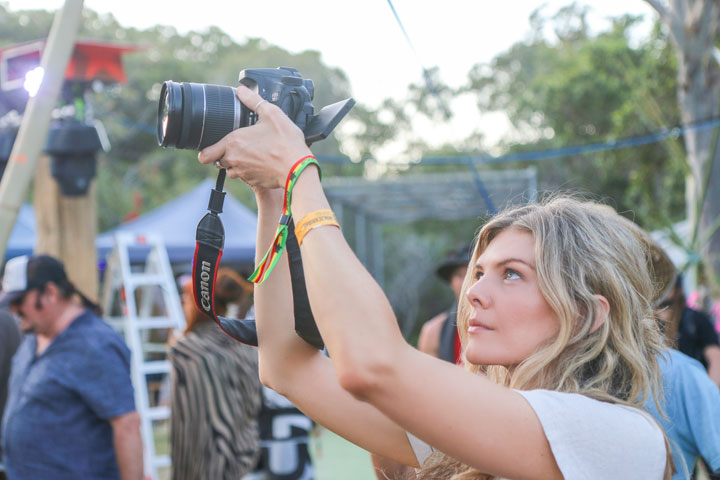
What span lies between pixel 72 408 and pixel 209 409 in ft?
2.59

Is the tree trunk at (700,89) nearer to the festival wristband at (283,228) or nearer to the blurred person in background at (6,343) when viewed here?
the blurred person in background at (6,343)

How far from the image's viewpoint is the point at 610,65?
19312 millimetres

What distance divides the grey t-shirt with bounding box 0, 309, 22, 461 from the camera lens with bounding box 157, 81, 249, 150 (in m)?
3.41

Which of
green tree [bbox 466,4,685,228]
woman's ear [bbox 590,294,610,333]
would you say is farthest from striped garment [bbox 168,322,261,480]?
green tree [bbox 466,4,685,228]

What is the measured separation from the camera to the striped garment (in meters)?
3.67

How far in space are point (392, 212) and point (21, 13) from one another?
1985cm

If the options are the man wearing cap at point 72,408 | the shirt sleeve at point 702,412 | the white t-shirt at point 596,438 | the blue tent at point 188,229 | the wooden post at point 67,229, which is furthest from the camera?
the blue tent at point 188,229

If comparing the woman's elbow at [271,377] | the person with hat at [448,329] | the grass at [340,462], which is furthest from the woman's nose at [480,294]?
the grass at [340,462]

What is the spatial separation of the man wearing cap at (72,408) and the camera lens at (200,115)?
197 cm

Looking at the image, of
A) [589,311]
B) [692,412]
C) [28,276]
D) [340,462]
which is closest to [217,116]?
[589,311]

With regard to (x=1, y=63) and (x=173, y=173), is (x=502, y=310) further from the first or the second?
(x=173, y=173)

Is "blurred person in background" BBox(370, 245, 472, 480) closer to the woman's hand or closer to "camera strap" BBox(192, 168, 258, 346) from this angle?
Answer: "camera strap" BBox(192, 168, 258, 346)

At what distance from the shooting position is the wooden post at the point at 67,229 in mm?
4758

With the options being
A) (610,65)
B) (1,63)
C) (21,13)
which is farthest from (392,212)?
(21,13)
